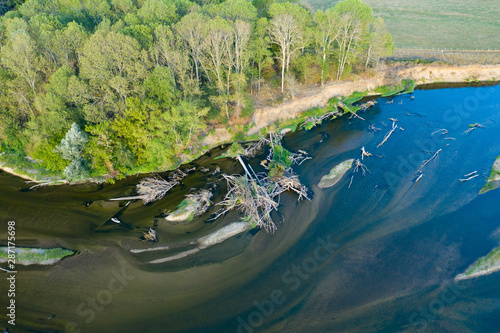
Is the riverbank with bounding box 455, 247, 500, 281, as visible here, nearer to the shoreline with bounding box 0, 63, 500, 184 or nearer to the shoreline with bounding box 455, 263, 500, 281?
the shoreline with bounding box 455, 263, 500, 281

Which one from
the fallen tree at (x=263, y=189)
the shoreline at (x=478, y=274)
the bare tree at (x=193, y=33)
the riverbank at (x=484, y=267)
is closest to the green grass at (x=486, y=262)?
the riverbank at (x=484, y=267)

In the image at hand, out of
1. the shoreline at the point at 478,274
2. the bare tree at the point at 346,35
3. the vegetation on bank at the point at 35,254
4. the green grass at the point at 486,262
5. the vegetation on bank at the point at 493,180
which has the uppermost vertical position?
the bare tree at the point at 346,35

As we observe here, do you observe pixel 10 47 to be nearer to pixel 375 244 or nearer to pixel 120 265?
pixel 120 265

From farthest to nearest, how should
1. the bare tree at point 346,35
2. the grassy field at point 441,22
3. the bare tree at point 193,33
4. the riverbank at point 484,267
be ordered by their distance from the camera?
the grassy field at point 441,22
the bare tree at point 346,35
the bare tree at point 193,33
the riverbank at point 484,267

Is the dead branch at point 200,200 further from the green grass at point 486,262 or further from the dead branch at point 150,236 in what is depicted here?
the green grass at point 486,262

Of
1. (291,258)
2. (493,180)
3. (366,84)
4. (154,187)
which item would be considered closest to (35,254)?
(154,187)

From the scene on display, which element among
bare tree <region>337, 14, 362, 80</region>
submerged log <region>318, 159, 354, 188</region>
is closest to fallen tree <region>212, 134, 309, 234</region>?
submerged log <region>318, 159, 354, 188</region>
